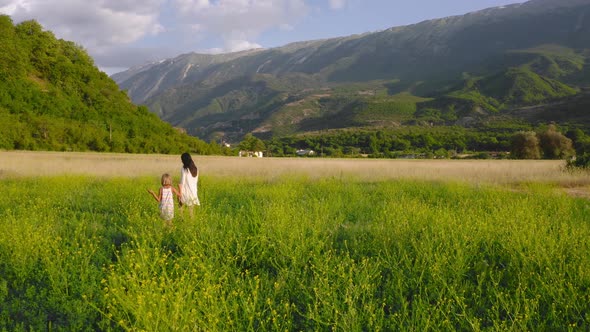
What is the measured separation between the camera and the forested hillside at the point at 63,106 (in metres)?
40.4

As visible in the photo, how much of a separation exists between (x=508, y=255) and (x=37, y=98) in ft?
170

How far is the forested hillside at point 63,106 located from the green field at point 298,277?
39746 millimetres

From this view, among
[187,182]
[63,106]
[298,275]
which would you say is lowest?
[298,275]

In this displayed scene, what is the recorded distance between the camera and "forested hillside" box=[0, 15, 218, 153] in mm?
40406

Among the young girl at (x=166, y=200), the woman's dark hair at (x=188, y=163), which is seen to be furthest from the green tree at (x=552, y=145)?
the young girl at (x=166, y=200)

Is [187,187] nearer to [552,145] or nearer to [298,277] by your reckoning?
[298,277]

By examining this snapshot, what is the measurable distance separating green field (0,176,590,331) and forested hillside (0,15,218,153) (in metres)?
39.7

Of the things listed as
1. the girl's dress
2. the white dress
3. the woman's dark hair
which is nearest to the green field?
the girl's dress

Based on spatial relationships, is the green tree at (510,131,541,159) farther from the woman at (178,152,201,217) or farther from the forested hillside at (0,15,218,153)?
the woman at (178,152,201,217)

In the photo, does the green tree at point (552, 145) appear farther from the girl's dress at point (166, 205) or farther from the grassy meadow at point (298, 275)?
the girl's dress at point (166, 205)

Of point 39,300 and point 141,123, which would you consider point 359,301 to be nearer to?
point 39,300

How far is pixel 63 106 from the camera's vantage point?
45.6 meters

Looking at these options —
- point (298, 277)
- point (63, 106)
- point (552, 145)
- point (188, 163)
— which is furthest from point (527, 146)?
point (63, 106)

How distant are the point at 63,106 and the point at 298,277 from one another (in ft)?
166
